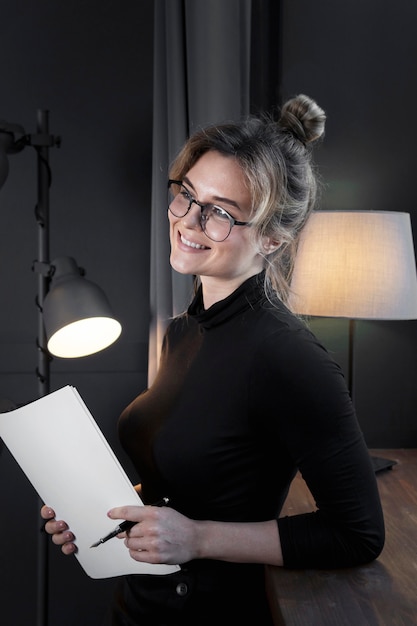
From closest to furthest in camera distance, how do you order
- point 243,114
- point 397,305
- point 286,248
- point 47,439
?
point 47,439, point 286,248, point 397,305, point 243,114

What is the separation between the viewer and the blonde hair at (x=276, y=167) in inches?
49.3

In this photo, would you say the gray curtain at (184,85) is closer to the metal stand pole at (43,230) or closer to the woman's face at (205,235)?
the metal stand pole at (43,230)

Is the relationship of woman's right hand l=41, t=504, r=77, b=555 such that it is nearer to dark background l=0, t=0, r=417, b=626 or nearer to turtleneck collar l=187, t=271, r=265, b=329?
turtleneck collar l=187, t=271, r=265, b=329

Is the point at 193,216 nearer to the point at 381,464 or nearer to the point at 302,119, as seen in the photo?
the point at 302,119

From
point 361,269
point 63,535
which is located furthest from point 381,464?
point 63,535

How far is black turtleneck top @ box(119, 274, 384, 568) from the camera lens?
1.05m

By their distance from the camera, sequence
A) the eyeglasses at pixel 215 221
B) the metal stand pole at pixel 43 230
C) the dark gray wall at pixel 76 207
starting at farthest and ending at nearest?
the dark gray wall at pixel 76 207
the metal stand pole at pixel 43 230
the eyeglasses at pixel 215 221

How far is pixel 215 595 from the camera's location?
1202 millimetres

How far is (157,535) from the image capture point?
3.50ft

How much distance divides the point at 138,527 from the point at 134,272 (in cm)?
129

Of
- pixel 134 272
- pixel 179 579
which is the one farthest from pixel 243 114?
pixel 179 579

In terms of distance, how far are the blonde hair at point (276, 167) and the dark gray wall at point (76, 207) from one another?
0.91 metres

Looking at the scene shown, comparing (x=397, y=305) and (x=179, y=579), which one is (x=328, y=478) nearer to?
(x=179, y=579)

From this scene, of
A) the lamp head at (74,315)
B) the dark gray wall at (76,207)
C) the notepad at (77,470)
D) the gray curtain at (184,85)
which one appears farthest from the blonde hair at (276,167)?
the dark gray wall at (76,207)
